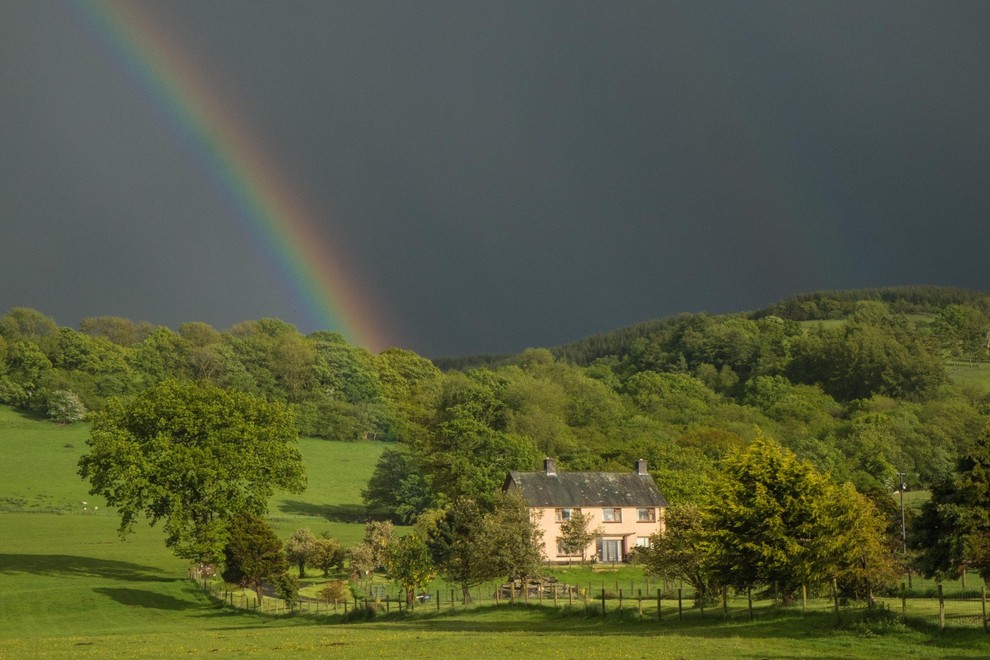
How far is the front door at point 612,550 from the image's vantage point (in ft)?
324

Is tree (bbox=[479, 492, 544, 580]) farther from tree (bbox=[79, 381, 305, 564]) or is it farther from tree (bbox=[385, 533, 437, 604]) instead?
tree (bbox=[79, 381, 305, 564])

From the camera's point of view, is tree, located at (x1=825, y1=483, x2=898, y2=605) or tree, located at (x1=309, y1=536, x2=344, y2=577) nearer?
tree, located at (x1=825, y1=483, x2=898, y2=605)

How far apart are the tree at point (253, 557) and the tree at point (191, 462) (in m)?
1.43

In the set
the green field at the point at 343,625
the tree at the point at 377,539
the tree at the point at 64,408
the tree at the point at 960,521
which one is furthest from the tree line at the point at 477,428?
the tree at the point at 377,539

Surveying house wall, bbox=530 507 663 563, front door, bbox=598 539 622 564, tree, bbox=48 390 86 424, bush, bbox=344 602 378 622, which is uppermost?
tree, bbox=48 390 86 424

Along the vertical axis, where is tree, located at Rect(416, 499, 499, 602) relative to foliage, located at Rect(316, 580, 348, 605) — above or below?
above

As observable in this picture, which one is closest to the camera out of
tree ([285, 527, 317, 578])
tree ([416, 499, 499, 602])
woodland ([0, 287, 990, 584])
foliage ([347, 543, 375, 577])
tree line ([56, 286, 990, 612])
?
tree ([416, 499, 499, 602])

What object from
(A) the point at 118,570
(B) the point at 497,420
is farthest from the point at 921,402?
(A) the point at 118,570

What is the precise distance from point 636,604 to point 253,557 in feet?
85.8

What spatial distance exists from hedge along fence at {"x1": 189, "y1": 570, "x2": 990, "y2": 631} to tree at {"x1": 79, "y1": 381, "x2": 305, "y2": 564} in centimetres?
424

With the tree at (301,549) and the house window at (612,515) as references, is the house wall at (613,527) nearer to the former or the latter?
the house window at (612,515)

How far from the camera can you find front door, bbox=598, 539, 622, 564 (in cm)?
9869

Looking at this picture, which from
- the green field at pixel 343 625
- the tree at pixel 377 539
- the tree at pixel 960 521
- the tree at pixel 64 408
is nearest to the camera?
the green field at pixel 343 625

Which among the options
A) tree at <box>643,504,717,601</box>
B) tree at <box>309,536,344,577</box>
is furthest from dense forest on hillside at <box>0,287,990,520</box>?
tree at <box>643,504,717,601</box>
